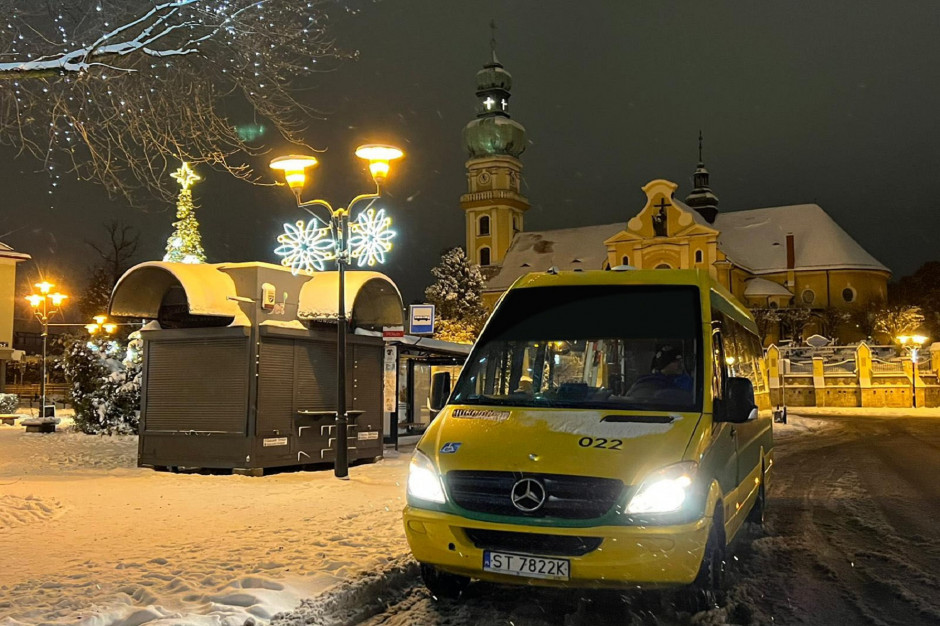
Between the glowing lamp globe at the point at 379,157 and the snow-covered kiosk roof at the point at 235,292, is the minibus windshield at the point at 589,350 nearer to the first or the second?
the glowing lamp globe at the point at 379,157

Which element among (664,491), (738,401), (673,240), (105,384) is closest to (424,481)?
(664,491)

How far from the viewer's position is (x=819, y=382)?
4662 centimetres

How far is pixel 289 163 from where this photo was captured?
13.5 metres

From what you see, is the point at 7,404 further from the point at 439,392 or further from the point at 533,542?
the point at 533,542

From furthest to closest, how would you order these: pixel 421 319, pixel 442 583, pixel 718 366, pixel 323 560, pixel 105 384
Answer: pixel 105 384
pixel 421 319
pixel 323 560
pixel 718 366
pixel 442 583

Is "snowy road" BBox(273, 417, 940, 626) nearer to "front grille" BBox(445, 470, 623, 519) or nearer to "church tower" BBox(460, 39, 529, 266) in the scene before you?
"front grille" BBox(445, 470, 623, 519)

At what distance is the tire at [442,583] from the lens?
6.20 metres

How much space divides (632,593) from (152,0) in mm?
8065

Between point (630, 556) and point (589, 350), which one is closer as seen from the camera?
point (630, 556)

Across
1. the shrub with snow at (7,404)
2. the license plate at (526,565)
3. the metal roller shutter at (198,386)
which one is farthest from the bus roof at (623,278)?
the shrub with snow at (7,404)

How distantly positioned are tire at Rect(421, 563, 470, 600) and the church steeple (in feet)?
271

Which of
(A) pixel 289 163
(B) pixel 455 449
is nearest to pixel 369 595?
(B) pixel 455 449

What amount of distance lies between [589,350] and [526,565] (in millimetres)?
2034

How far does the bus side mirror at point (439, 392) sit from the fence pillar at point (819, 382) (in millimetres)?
44078
